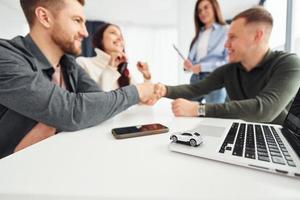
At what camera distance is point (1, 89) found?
602mm

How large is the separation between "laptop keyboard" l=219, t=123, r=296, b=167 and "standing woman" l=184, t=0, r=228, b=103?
120 centimetres

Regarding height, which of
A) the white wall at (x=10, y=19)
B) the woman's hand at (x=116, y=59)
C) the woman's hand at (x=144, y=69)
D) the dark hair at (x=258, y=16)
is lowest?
the woman's hand at (x=144, y=69)

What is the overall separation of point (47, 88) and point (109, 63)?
916 mm

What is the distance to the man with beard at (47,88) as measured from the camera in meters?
0.60

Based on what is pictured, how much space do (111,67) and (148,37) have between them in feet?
12.7

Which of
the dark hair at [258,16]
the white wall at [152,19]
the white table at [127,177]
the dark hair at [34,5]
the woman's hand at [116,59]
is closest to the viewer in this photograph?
the white table at [127,177]

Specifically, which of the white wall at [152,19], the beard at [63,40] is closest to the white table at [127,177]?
the beard at [63,40]

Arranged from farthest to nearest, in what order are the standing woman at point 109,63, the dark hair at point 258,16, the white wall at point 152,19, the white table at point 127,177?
the white wall at point 152,19 → the standing woman at point 109,63 → the dark hair at point 258,16 → the white table at point 127,177

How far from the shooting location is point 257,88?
1099 millimetres

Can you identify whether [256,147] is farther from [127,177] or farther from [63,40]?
[63,40]

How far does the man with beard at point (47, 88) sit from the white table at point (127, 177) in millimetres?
159

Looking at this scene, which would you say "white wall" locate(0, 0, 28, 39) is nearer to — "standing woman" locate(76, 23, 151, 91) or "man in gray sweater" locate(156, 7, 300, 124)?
"standing woman" locate(76, 23, 151, 91)

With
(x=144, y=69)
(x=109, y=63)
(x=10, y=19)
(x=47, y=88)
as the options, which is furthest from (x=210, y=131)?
(x=10, y=19)

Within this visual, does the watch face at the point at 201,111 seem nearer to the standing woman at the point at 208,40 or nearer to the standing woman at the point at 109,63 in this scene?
the standing woman at the point at 109,63
